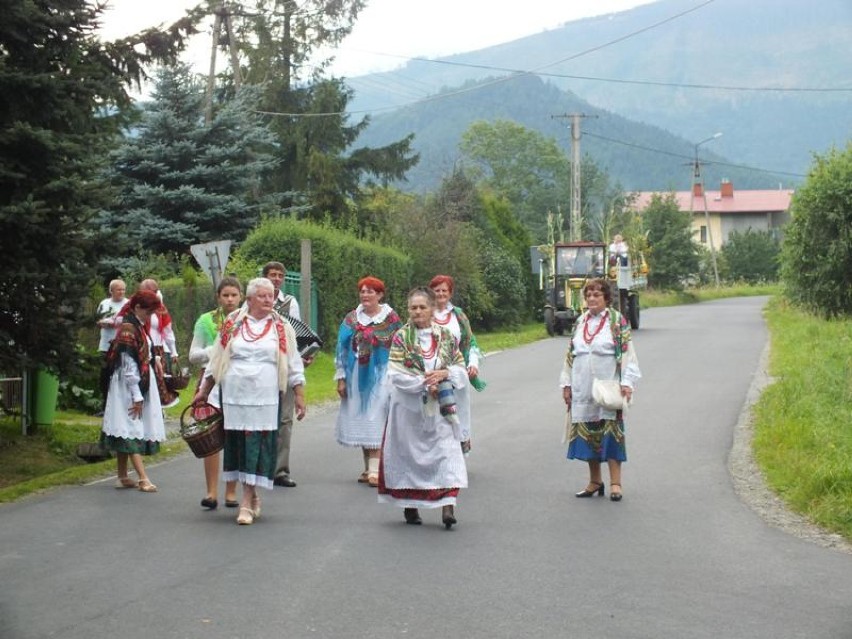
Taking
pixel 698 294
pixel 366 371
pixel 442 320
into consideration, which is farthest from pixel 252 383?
pixel 698 294

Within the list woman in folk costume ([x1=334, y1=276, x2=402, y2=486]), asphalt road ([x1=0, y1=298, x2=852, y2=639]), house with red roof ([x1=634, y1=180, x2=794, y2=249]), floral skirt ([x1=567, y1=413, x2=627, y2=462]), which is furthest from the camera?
house with red roof ([x1=634, y1=180, x2=794, y2=249])

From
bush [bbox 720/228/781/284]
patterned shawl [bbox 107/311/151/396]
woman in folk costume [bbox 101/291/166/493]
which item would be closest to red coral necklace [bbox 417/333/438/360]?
woman in folk costume [bbox 101/291/166/493]

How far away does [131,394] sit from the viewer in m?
11.8

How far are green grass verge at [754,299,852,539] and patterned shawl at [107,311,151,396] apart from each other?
533cm

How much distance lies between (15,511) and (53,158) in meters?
2.99

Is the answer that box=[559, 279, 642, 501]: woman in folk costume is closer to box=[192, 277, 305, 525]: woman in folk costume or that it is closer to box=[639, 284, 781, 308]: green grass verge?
box=[192, 277, 305, 525]: woman in folk costume

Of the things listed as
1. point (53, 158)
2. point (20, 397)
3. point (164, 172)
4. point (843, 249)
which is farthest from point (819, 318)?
point (53, 158)

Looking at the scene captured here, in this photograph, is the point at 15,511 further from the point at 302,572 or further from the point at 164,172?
the point at 164,172

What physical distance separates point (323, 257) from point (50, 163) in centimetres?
1760

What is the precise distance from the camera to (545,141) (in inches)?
5037

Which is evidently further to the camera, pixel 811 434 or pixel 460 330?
pixel 811 434

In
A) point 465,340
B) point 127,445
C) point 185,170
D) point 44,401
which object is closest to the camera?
point 127,445

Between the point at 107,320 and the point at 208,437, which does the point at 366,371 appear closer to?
the point at 208,437

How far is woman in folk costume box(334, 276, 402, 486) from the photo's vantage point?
12.1m
